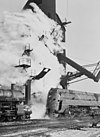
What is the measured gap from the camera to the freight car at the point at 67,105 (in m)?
29.4

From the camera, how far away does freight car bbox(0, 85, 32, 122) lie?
22016 mm

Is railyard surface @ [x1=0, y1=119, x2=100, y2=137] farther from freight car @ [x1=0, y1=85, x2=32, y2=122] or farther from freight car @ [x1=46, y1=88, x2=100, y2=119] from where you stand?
freight car @ [x1=46, y1=88, x2=100, y2=119]

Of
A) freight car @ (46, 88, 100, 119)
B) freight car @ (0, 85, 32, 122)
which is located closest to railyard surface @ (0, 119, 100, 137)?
freight car @ (0, 85, 32, 122)

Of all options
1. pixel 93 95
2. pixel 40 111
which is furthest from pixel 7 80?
pixel 93 95

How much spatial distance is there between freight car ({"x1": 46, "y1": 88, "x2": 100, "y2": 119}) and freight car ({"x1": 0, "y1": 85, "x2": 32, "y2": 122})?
5503 mm

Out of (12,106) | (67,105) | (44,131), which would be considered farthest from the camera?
(67,105)

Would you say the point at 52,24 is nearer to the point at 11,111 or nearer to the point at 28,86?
the point at 28,86

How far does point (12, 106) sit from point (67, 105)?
336 inches

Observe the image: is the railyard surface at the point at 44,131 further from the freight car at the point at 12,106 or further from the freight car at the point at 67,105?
the freight car at the point at 67,105

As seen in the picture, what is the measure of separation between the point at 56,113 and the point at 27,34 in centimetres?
931

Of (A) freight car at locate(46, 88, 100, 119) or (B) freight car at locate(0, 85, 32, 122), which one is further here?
(A) freight car at locate(46, 88, 100, 119)

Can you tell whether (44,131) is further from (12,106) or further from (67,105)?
(67,105)

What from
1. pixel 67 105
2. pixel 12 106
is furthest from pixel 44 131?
pixel 67 105

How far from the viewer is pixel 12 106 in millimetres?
22922
